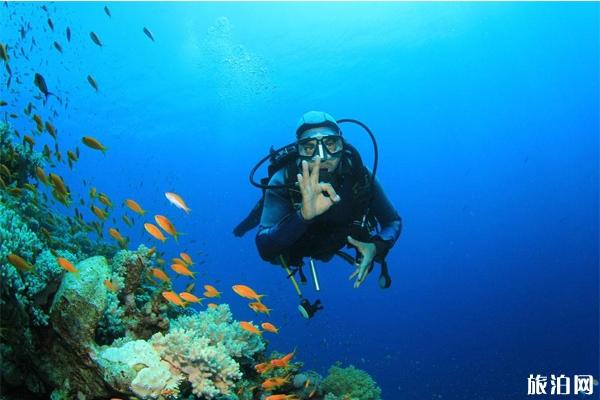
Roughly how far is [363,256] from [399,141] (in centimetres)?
5079

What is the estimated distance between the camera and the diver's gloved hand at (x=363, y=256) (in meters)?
4.52

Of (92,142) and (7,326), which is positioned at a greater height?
(92,142)

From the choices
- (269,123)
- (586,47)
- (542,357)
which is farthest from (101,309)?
(542,357)

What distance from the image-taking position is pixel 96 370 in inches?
128

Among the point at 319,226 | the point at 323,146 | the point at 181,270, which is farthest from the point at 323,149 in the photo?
the point at 181,270

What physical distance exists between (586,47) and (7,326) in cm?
5547

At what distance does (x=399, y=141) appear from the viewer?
5275 centimetres

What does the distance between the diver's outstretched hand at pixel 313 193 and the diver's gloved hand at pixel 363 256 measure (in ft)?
3.02

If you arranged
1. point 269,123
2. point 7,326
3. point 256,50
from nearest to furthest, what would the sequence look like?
point 7,326
point 256,50
point 269,123

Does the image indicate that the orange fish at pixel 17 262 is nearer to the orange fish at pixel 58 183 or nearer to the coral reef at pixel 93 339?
the coral reef at pixel 93 339

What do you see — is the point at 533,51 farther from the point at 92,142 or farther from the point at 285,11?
the point at 92,142

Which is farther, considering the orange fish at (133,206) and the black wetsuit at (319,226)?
the orange fish at (133,206)

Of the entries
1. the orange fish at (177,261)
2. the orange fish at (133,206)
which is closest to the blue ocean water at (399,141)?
the orange fish at (133,206)

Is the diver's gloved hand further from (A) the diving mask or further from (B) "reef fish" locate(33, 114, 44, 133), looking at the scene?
(B) "reef fish" locate(33, 114, 44, 133)
